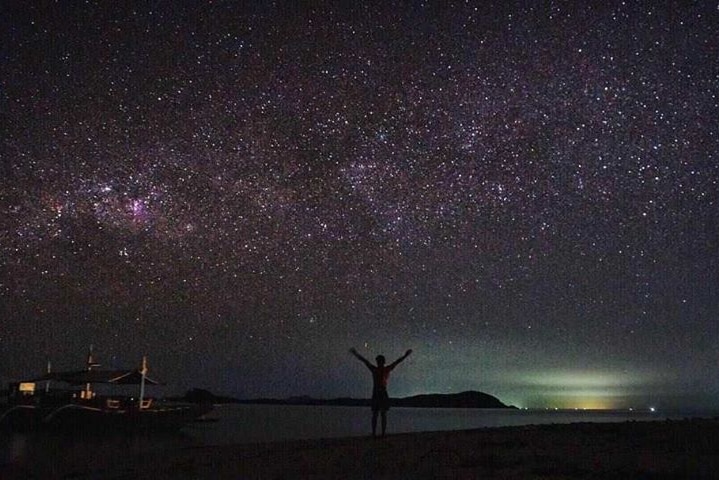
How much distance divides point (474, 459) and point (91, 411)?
141 feet

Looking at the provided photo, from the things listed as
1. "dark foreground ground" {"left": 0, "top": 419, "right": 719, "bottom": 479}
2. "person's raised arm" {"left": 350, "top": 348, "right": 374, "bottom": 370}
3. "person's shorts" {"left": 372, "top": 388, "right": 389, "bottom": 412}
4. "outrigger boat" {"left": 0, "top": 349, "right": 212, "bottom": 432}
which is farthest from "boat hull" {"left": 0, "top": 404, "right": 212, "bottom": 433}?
"person's raised arm" {"left": 350, "top": 348, "right": 374, "bottom": 370}

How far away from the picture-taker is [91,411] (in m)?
46.3

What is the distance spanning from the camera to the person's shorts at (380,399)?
15278mm

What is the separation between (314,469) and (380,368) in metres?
4.40

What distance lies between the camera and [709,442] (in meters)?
11.2

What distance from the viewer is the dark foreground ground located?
904cm

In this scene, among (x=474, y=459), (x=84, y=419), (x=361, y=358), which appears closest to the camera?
(x=474, y=459)

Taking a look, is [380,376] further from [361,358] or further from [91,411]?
[91,411]

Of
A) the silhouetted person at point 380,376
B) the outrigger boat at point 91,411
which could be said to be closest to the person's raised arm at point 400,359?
the silhouetted person at point 380,376

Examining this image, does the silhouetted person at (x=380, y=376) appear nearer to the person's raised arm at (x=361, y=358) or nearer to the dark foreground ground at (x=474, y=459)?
the person's raised arm at (x=361, y=358)

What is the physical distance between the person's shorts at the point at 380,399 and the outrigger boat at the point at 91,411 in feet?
120

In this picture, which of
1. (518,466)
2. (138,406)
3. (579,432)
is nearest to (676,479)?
(518,466)

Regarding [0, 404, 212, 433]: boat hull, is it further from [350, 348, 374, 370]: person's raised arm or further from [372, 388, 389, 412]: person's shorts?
[350, 348, 374, 370]: person's raised arm

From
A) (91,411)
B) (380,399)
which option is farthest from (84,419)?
(380,399)
